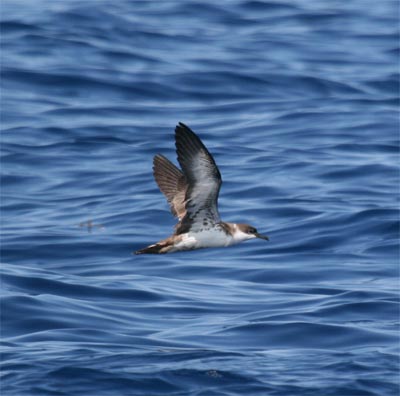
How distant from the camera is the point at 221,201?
52.3ft

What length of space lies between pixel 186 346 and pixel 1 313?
2.39 meters

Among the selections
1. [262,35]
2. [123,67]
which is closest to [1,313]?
[123,67]

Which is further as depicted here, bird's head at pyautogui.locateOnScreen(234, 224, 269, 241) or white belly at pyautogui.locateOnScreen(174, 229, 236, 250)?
bird's head at pyautogui.locateOnScreen(234, 224, 269, 241)

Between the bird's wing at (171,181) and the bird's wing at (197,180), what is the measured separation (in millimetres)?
723

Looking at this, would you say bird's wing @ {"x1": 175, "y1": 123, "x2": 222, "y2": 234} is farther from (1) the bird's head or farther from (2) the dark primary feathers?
(1) the bird's head

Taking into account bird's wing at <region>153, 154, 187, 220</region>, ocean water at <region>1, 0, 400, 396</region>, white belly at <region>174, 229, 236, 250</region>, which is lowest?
ocean water at <region>1, 0, 400, 396</region>

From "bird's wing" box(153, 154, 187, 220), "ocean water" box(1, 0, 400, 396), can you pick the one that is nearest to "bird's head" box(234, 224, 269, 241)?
"bird's wing" box(153, 154, 187, 220)

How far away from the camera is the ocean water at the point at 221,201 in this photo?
37.8ft

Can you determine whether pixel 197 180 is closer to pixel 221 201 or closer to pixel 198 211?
pixel 198 211

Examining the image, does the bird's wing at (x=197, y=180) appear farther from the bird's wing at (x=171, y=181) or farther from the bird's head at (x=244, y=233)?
the bird's wing at (x=171, y=181)

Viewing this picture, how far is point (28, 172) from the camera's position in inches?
695

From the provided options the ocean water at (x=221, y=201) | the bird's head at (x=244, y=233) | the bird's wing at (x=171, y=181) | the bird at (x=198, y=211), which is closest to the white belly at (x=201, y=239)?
the bird at (x=198, y=211)

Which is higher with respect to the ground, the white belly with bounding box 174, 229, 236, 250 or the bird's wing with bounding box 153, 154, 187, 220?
the bird's wing with bounding box 153, 154, 187, 220

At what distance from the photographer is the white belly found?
962 cm
